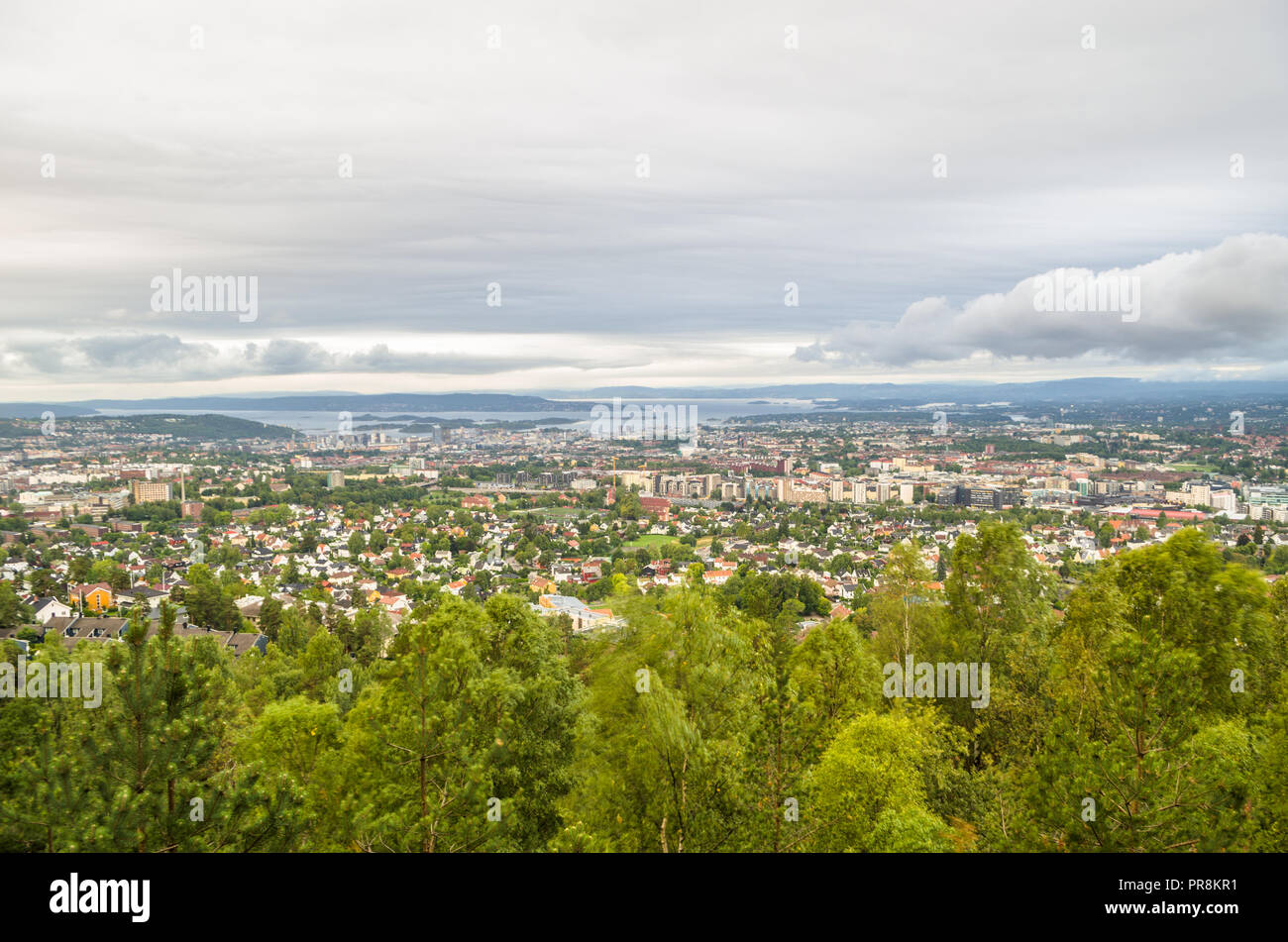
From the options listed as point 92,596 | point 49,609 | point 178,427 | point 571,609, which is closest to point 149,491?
point 92,596

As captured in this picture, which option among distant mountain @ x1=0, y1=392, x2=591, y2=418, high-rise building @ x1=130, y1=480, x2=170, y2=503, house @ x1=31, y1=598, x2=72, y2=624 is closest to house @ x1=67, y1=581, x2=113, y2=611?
house @ x1=31, y1=598, x2=72, y2=624

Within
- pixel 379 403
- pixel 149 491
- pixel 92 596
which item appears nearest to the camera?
pixel 92 596

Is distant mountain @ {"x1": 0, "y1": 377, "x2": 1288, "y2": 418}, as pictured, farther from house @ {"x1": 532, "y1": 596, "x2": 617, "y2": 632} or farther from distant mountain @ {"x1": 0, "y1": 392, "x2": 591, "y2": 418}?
house @ {"x1": 532, "y1": 596, "x2": 617, "y2": 632}

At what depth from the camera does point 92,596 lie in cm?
2797

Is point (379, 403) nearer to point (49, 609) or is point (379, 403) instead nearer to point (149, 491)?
point (149, 491)

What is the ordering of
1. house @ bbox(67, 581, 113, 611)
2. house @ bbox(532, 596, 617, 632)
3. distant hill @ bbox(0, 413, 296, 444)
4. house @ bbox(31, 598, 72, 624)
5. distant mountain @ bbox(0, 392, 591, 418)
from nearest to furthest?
house @ bbox(532, 596, 617, 632) → house @ bbox(31, 598, 72, 624) → house @ bbox(67, 581, 113, 611) → distant hill @ bbox(0, 413, 296, 444) → distant mountain @ bbox(0, 392, 591, 418)

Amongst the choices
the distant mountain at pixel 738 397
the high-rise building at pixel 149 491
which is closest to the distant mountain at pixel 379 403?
the distant mountain at pixel 738 397

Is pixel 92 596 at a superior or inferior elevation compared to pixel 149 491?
inferior

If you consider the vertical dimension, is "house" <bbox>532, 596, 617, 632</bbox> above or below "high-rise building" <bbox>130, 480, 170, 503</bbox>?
below

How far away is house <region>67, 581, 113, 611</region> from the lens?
27195 mm

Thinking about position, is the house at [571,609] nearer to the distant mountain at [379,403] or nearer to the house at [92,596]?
the house at [92,596]

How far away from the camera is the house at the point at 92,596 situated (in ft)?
89.2
